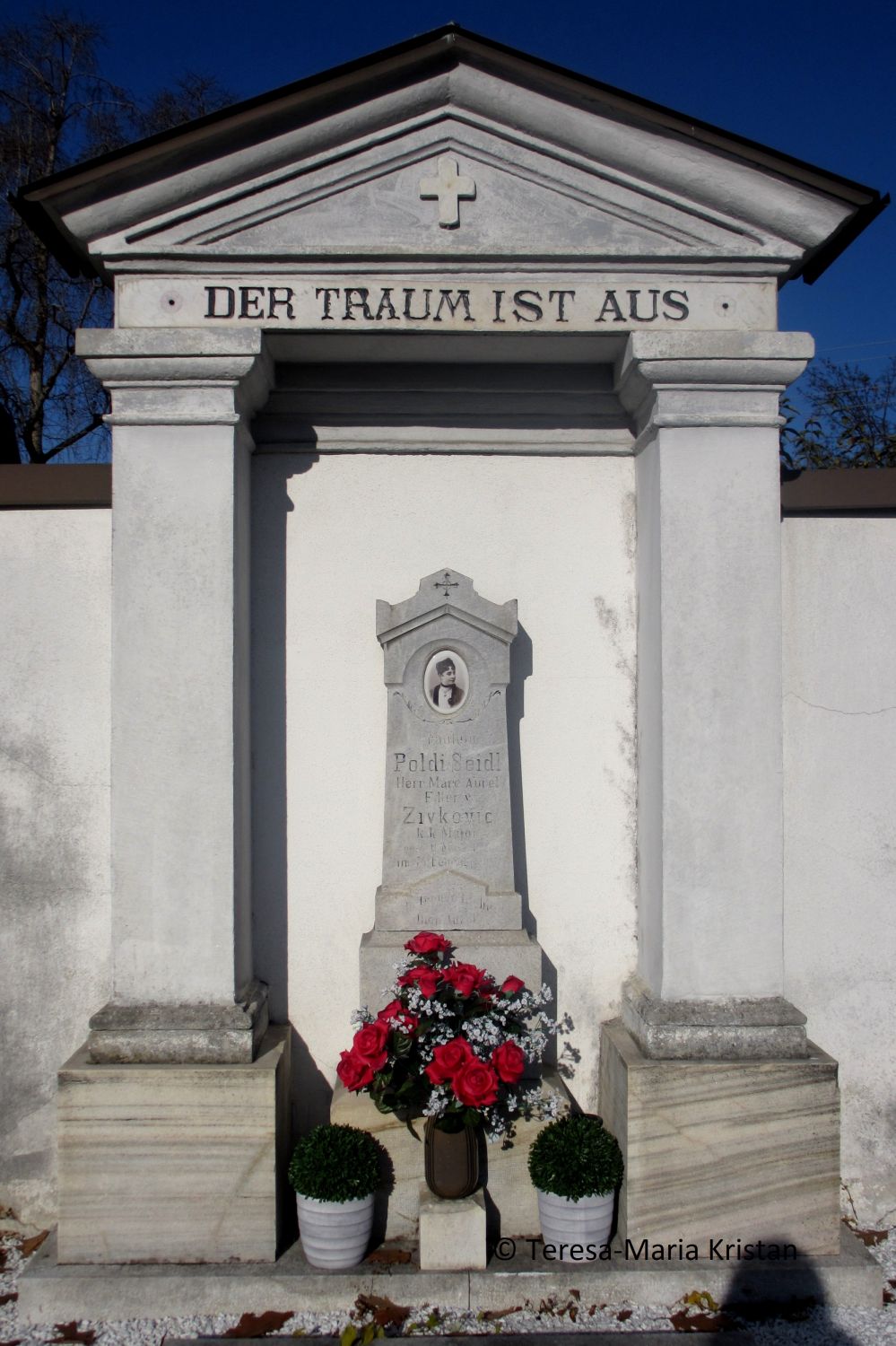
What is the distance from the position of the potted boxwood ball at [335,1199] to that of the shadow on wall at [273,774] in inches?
28.5

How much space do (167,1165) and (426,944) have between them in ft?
4.49

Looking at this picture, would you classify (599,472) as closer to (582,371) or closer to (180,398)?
(582,371)

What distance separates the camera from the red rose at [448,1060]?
13.9ft

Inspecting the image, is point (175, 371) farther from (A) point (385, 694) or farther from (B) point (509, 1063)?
(B) point (509, 1063)

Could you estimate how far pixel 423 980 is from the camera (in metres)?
4.43

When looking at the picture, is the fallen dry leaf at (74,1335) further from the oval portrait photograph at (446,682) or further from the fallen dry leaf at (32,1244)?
the oval portrait photograph at (446,682)

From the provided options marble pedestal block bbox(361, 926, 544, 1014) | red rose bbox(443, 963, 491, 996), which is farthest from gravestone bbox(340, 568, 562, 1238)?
red rose bbox(443, 963, 491, 996)

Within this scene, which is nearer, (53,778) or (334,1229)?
(334,1229)

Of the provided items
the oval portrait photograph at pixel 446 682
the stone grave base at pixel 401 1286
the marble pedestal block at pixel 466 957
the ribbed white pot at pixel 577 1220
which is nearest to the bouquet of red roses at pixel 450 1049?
the marble pedestal block at pixel 466 957

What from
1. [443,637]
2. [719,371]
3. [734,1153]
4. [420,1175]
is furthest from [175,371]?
[734,1153]

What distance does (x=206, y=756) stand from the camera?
4582mm

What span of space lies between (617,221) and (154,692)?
2914mm

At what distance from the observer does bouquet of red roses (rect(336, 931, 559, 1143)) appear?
4.27 metres

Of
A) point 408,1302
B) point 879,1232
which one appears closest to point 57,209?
point 408,1302
